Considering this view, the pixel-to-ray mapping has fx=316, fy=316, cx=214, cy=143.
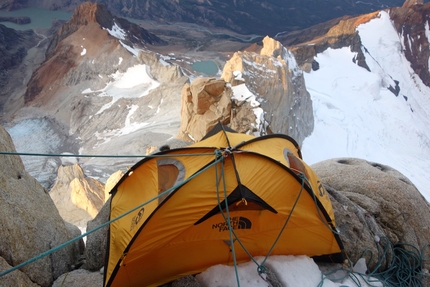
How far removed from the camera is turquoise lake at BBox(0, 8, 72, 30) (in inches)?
2750

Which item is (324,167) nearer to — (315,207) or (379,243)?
(379,243)

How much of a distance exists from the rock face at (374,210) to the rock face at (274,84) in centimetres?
1012

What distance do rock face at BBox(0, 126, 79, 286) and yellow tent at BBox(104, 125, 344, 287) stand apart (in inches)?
41.6

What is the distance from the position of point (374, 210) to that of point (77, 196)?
57.9ft

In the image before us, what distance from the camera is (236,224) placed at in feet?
15.8

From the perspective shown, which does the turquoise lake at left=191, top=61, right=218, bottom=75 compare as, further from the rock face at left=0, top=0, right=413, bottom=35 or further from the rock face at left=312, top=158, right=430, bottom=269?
the rock face at left=312, top=158, right=430, bottom=269

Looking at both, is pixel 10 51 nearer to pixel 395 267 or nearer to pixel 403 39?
pixel 395 267

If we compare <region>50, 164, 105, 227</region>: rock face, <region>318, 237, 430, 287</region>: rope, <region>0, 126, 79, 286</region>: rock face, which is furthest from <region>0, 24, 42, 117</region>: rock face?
<region>318, 237, 430, 287</region>: rope

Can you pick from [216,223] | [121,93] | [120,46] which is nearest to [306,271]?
[216,223]

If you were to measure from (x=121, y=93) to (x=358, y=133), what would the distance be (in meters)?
30.5

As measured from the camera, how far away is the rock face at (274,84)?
22.1 meters

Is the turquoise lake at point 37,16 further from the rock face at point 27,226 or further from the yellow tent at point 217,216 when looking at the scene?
the yellow tent at point 217,216

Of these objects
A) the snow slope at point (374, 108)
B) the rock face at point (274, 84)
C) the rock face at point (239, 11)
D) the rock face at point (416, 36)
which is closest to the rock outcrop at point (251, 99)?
the rock face at point (274, 84)

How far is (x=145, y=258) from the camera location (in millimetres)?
4555
